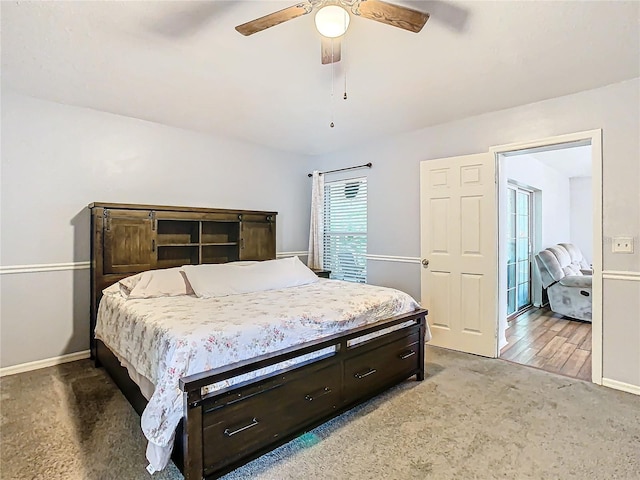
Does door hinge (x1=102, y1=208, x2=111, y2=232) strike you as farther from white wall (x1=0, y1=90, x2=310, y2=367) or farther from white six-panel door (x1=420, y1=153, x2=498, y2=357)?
white six-panel door (x1=420, y1=153, x2=498, y2=357)

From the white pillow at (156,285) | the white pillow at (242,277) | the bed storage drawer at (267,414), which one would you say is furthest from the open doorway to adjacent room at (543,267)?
the white pillow at (156,285)

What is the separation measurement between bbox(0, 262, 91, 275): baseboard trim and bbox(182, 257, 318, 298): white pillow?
1.12m

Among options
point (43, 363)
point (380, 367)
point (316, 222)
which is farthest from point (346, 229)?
point (43, 363)

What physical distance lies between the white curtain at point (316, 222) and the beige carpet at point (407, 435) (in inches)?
98.5

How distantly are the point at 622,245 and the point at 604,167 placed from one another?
633 millimetres

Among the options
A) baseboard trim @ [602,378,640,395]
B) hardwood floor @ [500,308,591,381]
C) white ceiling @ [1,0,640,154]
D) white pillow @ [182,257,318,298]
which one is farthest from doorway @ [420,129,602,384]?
white pillow @ [182,257,318,298]

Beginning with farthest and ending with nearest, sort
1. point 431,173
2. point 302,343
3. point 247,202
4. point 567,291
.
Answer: point 567,291
point 247,202
point 431,173
point 302,343

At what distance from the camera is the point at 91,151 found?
338 cm

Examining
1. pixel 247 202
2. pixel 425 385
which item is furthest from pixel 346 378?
pixel 247 202

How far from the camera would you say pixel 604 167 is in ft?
9.22

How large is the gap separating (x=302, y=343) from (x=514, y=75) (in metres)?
2.48

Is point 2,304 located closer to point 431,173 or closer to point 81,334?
point 81,334

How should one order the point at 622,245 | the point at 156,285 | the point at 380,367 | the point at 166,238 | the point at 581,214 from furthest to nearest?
the point at 581,214 → the point at 166,238 → the point at 156,285 → the point at 622,245 → the point at 380,367

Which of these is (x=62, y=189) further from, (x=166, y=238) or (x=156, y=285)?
(x=156, y=285)
